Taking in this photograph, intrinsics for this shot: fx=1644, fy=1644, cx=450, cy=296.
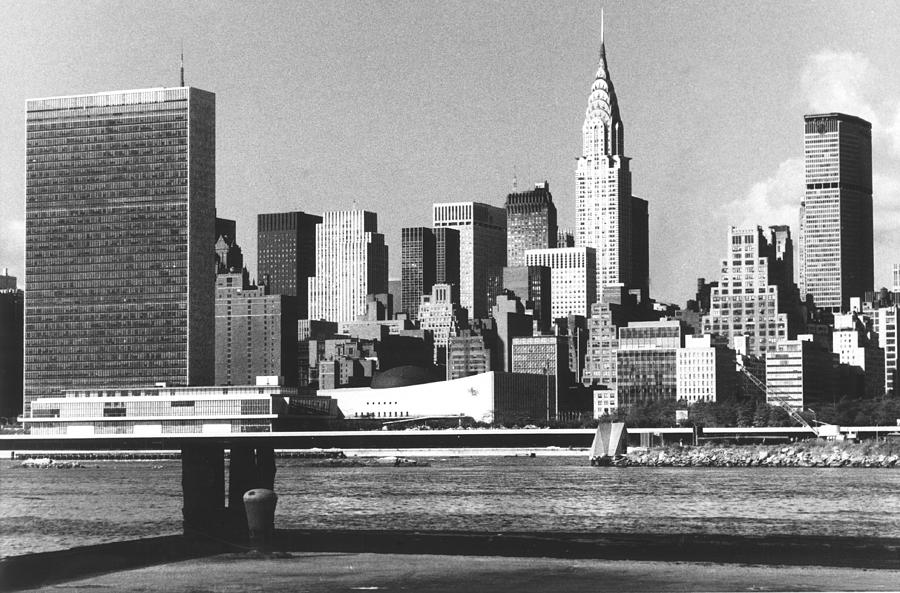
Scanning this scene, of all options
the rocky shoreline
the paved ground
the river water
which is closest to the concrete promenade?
the paved ground

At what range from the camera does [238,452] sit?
5094 cm

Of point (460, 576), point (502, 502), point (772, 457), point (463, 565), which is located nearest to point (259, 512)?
point (463, 565)

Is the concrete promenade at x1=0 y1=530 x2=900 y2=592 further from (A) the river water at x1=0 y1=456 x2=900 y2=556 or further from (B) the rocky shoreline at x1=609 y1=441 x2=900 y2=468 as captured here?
(B) the rocky shoreline at x1=609 y1=441 x2=900 y2=468

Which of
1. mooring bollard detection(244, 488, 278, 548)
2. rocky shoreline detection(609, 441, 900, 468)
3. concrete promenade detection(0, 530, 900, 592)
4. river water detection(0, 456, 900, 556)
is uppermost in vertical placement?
mooring bollard detection(244, 488, 278, 548)

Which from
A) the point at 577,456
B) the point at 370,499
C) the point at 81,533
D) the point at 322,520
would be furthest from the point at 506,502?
the point at 577,456

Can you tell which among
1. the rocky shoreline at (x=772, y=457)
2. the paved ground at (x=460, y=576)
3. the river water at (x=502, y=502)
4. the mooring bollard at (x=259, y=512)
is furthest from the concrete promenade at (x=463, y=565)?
the rocky shoreline at (x=772, y=457)

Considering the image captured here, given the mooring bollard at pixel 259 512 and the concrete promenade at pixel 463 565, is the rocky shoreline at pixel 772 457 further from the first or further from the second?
the mooring bollard at pixel 259 512

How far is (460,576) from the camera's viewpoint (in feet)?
108

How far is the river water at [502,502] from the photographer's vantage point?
54.6 m

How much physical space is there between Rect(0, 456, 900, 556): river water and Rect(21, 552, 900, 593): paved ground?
14.4m

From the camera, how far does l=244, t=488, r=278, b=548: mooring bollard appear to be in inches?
1515

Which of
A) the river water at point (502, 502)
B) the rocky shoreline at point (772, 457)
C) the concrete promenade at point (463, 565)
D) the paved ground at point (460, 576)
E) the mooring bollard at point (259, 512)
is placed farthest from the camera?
the rocky shoreline at point (772, 457)

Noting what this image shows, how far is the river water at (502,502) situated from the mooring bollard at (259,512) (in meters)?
11.8

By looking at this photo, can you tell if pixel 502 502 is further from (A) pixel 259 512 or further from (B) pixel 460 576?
(B) pixel 460 576
